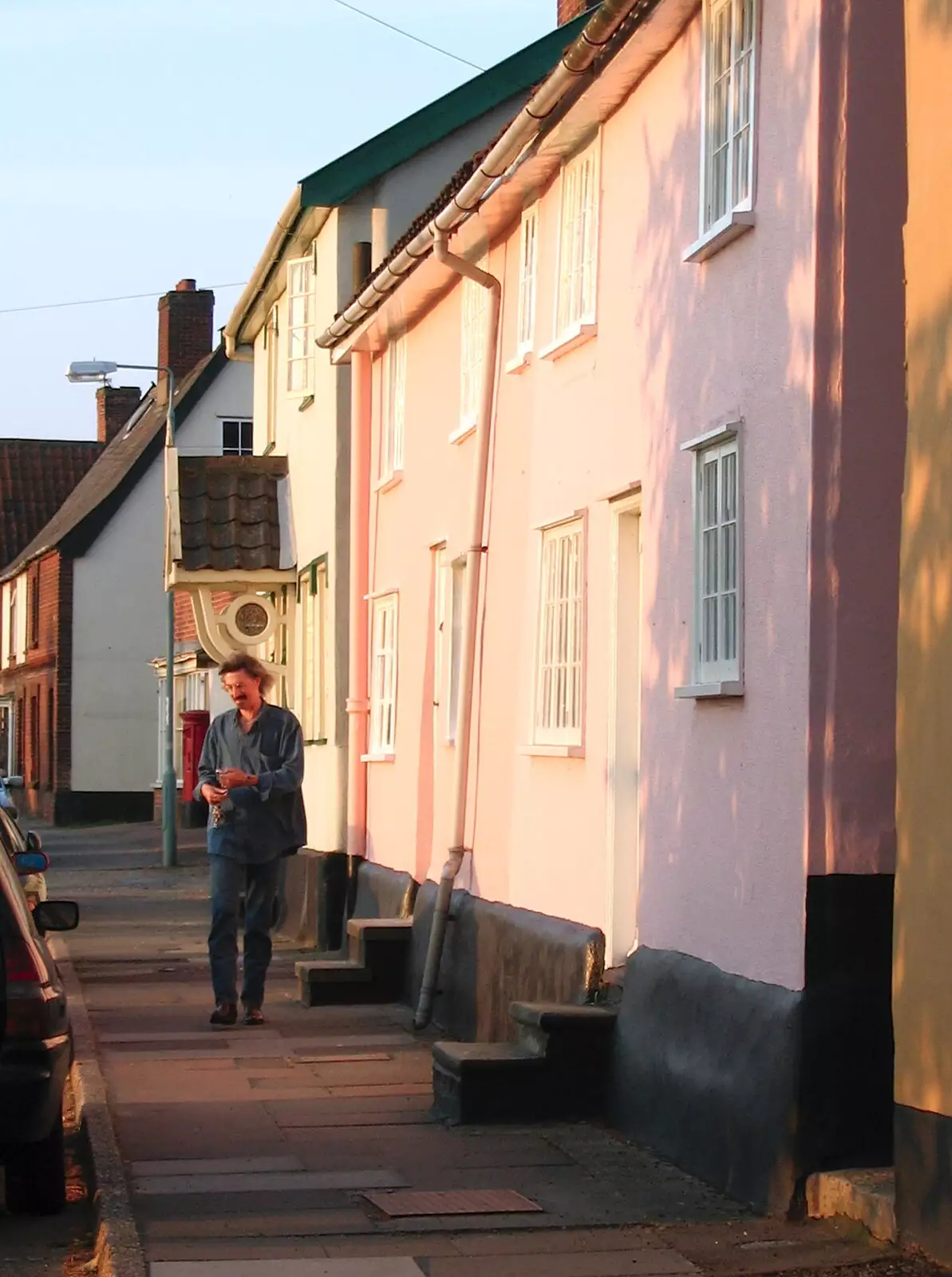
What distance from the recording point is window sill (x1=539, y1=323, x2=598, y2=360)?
10.9m

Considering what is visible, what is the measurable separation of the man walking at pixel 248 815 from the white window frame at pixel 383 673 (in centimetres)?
341

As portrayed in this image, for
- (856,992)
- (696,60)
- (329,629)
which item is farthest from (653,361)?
(329,629)

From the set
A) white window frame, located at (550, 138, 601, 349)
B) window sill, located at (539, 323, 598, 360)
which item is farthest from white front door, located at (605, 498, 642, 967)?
white window frame, located at (550, 138, 601, 349)

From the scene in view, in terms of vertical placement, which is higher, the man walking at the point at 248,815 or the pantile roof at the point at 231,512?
the pantile roof at the point at 231,512

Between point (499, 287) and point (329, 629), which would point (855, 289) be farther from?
point (329, 629)

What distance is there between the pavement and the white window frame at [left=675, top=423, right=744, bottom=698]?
1948 mm

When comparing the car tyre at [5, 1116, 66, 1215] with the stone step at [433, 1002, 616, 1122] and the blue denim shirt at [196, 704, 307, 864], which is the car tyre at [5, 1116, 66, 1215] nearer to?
the stone step at [433, 1002, 616, 1122]

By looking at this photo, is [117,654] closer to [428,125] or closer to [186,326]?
[186,326]

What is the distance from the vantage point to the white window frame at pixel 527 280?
1244cm

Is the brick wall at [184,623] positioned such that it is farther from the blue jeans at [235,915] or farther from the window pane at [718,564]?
the window pane at [718,564]

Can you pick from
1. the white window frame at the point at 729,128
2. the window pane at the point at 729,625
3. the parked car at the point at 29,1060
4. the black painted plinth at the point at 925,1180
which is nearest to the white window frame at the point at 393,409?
the white window frame at the point at 729,128

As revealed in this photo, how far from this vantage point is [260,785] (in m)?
12.6

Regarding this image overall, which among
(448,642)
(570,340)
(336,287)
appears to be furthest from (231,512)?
(570,340)

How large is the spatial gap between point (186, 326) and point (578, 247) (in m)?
34.0
